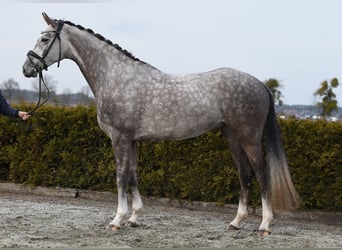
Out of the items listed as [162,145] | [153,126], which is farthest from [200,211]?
[153,126]

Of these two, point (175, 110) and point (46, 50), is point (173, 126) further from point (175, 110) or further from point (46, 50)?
point (46, 50)

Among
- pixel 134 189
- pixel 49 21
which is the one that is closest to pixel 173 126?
pixel 134 189

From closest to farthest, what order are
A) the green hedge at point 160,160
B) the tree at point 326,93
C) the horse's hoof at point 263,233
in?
the horse's hoof at point 263,233 < the green hedge at point 160,160 < the tree at point 326,93

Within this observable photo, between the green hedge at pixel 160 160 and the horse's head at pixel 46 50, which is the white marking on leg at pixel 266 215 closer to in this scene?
the green hedge at pixel 160 160

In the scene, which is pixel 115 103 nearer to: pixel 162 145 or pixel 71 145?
pixel 162 145

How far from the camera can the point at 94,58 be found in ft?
17.6

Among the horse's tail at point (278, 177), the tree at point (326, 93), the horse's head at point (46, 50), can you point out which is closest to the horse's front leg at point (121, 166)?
the horse's head at point (46, 50)

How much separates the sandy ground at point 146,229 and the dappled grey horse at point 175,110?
0.99 ft

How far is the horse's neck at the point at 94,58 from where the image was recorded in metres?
5.32

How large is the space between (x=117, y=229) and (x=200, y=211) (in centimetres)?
205

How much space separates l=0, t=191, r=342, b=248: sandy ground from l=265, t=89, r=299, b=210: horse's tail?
0.37 m

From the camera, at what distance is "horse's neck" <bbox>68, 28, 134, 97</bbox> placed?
5.32 m

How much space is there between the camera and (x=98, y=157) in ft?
24.8

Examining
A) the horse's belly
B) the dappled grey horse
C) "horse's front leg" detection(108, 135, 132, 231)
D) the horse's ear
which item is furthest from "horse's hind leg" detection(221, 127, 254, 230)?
the horse's ear
